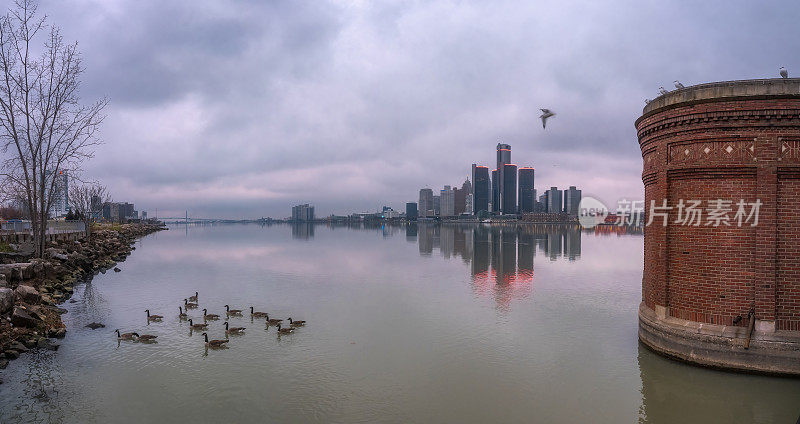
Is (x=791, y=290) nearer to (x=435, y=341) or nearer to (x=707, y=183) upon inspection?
(x=707, y=183)

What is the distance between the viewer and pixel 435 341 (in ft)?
59.8

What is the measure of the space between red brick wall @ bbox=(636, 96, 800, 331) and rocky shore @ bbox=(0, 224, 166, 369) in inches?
922

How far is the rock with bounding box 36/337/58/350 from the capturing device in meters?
17.1

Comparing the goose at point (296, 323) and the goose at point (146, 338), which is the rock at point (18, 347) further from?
the goose at point (296, 323)

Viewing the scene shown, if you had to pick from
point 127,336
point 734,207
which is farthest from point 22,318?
point 734,207

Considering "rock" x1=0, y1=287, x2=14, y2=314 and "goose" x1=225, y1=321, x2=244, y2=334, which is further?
"goose" x1=225, y1=321, x2=244, y2=334

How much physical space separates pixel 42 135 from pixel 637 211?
3815 centimetres

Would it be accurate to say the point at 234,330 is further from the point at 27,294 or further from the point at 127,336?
the point at 27,294

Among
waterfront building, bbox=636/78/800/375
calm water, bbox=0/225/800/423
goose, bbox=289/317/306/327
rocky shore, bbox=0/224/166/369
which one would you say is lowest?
calm water, bbox=0/225/800/423

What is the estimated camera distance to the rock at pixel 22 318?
17.7 m

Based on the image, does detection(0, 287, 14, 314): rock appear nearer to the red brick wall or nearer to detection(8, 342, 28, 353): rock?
detection(8, 342, 28, 353): rock

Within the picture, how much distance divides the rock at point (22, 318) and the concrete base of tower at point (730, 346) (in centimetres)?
2470

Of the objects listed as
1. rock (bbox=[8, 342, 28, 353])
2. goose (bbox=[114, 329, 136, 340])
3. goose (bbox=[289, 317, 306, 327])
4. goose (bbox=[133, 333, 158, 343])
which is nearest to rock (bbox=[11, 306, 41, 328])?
rock (bbox=[8, 342, 28, 353])

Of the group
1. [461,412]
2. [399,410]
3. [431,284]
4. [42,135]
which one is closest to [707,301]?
[461,412]
